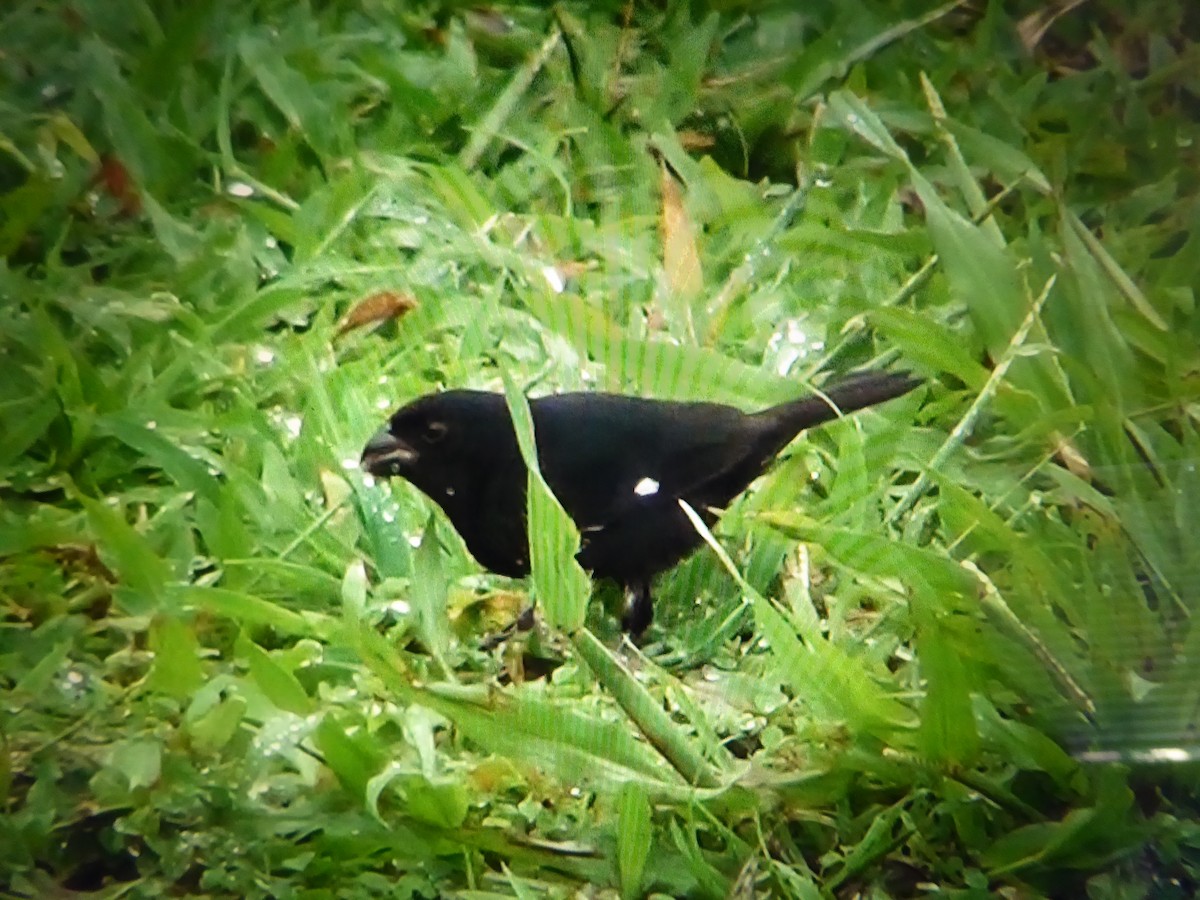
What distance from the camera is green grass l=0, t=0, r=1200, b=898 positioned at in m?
1.17

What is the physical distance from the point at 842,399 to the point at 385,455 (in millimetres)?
425

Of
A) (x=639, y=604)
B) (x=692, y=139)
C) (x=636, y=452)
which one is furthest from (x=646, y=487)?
(x=692, y=139)

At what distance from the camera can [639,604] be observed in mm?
1299

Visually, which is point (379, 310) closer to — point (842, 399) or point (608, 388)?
point (608, 388)

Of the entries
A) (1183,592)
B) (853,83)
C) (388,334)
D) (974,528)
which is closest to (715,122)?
(853,83)

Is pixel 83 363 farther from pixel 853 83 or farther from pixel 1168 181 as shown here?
pixel 1168 181

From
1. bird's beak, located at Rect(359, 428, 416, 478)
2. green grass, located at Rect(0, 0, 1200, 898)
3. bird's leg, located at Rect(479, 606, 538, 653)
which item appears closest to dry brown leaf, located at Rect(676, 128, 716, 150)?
green grass, located at Rect(0, 0, 1200, 898)

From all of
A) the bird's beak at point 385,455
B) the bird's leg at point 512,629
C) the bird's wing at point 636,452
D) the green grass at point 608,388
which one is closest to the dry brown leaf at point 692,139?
the green grass at point 608,388

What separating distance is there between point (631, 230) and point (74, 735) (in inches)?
28.0

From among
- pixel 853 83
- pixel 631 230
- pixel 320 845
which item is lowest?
pixel 320 845

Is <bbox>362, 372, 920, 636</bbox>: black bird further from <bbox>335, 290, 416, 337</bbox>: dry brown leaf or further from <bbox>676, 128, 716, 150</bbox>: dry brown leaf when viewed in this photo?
<bbox>676, 128, 716, 150</bbox>: dry brown leaf

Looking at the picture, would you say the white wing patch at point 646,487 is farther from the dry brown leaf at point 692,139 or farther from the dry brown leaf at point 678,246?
the dry brown leaf at point 692,139

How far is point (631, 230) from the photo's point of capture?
1.51 metres

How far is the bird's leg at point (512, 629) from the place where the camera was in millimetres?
1274
